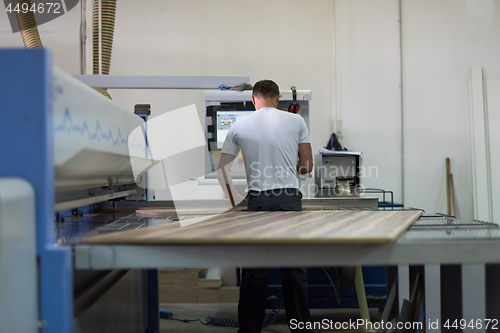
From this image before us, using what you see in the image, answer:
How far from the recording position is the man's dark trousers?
1.99 meters

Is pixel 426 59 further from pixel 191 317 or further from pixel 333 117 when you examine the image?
pixel 191 317

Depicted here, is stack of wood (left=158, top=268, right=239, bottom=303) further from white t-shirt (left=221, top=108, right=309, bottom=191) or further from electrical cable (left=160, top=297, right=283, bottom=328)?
white t-shirt (left=221, top=108, right=309, bottom=191)

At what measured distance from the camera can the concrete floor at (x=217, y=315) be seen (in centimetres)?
256

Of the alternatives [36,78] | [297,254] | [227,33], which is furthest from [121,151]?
[227,33]

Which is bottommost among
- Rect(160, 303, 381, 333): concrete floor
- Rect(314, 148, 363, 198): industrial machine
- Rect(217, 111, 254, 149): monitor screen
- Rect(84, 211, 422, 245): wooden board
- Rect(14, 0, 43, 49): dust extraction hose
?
Rect(160, 303, 381, 333): concrete floor

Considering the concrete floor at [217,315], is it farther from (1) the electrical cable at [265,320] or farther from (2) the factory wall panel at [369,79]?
(2) the factory wall panel at [369,79]

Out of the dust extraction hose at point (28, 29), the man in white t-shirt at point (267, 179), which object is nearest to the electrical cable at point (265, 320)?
the man in white t-shirt at point (267, 179)

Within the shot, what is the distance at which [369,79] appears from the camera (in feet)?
12.2

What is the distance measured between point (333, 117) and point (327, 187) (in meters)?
1.06

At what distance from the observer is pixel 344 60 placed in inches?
146

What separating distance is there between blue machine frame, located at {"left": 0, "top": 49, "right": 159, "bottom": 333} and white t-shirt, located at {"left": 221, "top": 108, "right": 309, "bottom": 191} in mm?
1220

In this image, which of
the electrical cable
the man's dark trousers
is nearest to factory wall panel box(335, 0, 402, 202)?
the electrical cable

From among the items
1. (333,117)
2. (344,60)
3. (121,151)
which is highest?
(344,60)

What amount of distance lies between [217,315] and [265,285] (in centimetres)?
96
